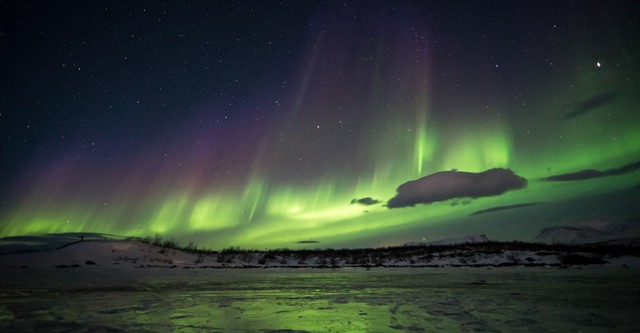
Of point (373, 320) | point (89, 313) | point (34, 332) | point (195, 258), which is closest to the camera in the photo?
point (34, 332)

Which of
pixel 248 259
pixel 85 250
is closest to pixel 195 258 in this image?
pixel 248 259

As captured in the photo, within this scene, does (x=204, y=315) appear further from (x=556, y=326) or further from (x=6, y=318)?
(x=556, y=326)

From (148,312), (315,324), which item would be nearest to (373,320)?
(315,324)

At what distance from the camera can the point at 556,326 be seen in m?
4.81

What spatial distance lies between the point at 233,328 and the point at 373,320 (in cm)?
217

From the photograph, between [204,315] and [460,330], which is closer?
[460,330]

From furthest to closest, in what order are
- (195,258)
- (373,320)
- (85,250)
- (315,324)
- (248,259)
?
(248,259) < (195,258) < (85,250) < (373,320) < (315,324)

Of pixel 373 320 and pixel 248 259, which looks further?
pixel 248 259

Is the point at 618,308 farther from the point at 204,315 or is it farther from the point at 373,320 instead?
the point at 204,315

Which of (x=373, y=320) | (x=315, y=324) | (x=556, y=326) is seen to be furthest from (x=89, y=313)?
Answer: (x=556, y=326)

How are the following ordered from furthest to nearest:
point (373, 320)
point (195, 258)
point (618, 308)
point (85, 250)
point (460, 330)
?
point (195, 258) < point (85, 250) < point (618, 308) < point (373, 320) < point (460, 330)

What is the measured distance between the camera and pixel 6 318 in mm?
5121

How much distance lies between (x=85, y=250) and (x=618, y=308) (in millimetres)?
45546

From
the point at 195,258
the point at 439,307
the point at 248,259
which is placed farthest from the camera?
the point at 248,259
